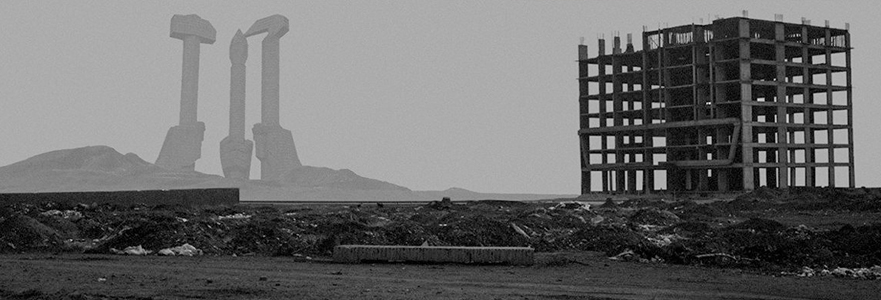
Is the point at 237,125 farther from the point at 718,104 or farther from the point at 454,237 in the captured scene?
the point at 454,237

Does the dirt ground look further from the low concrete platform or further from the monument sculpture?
the monument sculpture

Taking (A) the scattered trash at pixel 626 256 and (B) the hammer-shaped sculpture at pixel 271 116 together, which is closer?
(A) the scattered trash at pixel 626 256

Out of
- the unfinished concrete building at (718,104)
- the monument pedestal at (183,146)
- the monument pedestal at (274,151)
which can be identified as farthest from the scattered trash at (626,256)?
the monument pedestal at (183,146)

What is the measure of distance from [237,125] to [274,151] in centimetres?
724

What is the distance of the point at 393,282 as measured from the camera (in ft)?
53.9

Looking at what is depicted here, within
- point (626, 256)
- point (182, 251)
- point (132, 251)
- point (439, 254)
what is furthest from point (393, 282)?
point (132, 251)

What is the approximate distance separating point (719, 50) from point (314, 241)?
5750 cm

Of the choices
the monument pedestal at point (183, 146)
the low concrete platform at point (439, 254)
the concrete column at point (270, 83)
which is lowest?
the low concrete platform at point (439, 254)

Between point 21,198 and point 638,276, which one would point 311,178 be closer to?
point 21,198

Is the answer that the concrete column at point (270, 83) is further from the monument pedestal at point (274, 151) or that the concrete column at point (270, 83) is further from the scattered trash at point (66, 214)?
the scattered trash at point (66, 214)

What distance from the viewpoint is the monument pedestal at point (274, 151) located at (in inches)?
4355

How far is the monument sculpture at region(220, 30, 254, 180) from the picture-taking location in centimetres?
10631

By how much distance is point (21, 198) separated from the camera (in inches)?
1391

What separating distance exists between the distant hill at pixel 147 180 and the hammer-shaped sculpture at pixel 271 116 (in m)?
2.09
